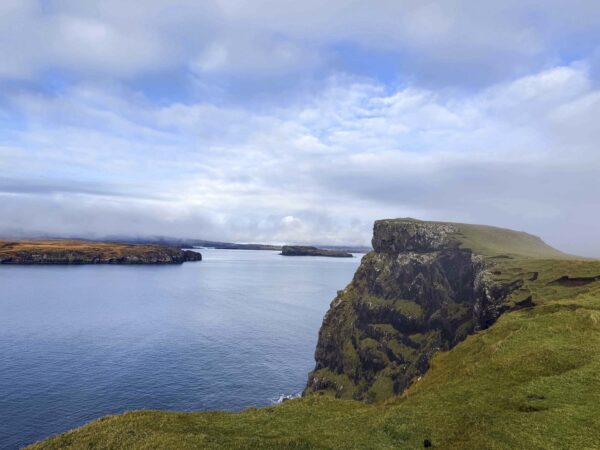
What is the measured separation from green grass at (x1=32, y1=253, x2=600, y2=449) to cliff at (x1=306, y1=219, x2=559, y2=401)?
63.4 meters

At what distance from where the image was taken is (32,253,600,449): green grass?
25328mm

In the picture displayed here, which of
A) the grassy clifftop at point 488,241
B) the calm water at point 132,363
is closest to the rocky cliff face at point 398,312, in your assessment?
the grassy clifftop at point 488,241

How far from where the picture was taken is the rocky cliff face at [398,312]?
118 metres

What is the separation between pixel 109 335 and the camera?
157 meters

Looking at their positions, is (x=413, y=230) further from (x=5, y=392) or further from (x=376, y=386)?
(x=5, y=392)

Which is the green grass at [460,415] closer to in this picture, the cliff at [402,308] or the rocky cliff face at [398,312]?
the cliff at [402,308]

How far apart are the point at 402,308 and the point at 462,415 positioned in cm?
11089

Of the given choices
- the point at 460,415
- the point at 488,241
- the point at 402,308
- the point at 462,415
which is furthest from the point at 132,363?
the point at 488,241

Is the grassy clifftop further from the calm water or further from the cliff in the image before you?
the calm water

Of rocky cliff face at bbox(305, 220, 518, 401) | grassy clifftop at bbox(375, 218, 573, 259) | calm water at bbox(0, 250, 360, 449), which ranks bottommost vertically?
calm water at bbox(0, 250, 360, 449)

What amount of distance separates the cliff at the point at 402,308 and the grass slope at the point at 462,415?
6286cm

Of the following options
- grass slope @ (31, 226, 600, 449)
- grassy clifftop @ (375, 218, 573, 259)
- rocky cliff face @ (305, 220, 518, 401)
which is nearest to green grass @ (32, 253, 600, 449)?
grass slope @ (31, 226, 600, 449)

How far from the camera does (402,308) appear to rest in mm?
136375

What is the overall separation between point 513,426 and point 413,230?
420ft
